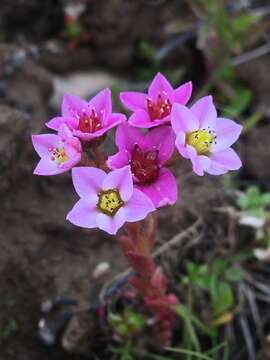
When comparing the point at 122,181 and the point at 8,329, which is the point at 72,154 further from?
the point at 8,329

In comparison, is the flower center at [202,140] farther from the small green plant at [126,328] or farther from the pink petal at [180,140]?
the small green plant at [126,328]

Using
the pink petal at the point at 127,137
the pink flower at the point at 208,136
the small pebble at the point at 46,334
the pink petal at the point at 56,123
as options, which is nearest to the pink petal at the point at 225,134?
the pink flower at the point at 208,136

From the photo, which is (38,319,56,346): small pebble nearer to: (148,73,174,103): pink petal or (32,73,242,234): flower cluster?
(32,73,242,234): flower cluster

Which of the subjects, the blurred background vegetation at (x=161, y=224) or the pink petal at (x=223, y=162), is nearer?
the pink petal at (x=223, y=162)

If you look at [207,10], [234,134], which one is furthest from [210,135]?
[207,10]

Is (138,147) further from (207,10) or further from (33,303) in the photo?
(207,10)
